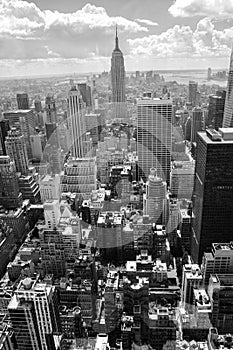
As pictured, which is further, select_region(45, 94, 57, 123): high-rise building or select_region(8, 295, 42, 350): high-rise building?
select_region(45, 94, 57, 123): high-rise building

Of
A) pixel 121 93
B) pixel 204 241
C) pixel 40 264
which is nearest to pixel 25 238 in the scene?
pixel 40 264

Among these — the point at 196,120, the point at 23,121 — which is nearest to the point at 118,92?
the point at 196,120

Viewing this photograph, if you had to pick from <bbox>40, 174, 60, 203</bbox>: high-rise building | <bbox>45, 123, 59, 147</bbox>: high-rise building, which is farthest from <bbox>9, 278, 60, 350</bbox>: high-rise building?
<bbox>45, 123, 59, 147</bbox>: high-rise building

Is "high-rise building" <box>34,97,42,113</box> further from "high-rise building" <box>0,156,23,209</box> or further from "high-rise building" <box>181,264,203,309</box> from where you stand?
"high-rise building" <box>181,264,203,309</box>

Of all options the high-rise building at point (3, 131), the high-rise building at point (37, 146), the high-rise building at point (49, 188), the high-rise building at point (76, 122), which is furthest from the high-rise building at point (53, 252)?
the high-rise building at point (37, 146)

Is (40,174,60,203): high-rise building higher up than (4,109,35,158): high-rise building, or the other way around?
(4,109,35,158): high-rise building

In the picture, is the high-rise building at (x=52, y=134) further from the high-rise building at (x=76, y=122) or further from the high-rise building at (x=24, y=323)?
the high-rise building at (x=24, y=323)
